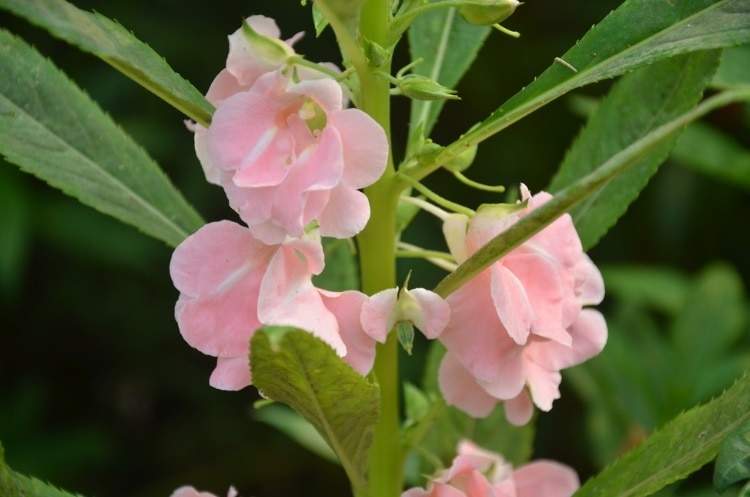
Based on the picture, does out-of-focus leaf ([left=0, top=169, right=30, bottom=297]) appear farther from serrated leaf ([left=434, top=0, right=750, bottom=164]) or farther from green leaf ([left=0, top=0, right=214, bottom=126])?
serrated leaf ([left=434, top=0, right=750, bottom=164])

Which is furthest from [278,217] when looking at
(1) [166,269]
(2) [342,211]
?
(1) [166,269]

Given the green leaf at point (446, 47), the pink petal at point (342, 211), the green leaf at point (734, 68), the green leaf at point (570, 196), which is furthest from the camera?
the green leaf at point (734, 68)

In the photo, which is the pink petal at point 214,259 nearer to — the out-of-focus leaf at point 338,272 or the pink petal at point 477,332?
the pink petal at point 477,332

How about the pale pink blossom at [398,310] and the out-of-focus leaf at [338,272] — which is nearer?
the pale pink blossom at [398,310]

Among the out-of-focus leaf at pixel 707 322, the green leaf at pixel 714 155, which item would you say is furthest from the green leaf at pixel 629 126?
the out-of-focus leaf at pixel 707 322

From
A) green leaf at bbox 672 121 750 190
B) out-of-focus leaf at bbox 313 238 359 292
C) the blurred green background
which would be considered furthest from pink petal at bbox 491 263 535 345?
the blurred green background

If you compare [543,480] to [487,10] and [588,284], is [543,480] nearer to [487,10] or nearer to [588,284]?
[588,284]
